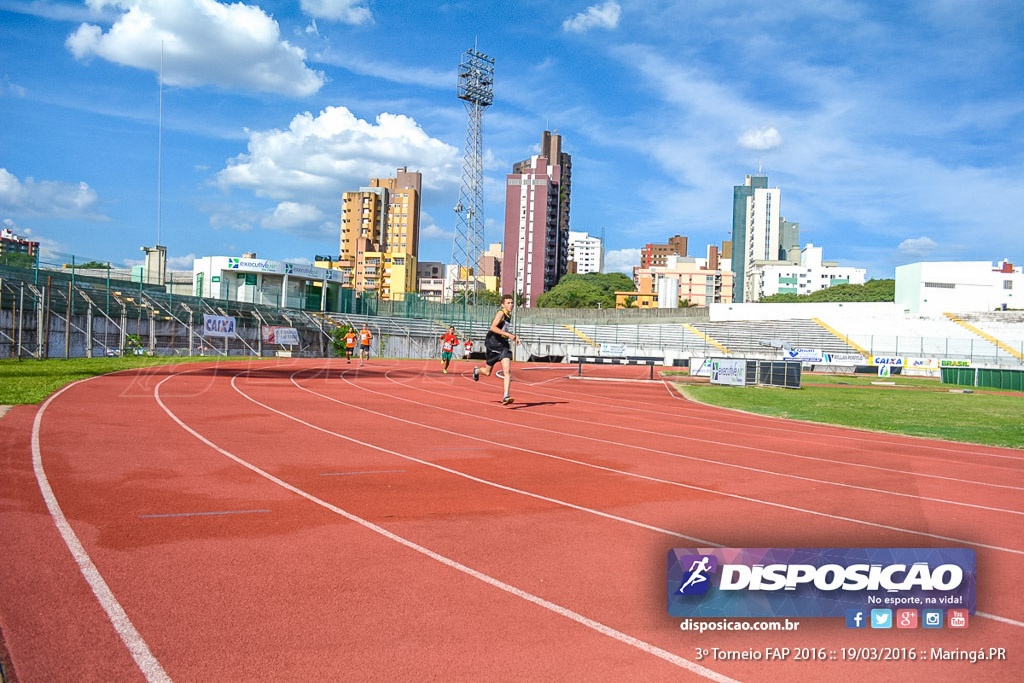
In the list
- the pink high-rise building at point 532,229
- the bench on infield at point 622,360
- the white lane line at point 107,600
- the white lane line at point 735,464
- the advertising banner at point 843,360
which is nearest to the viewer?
the white lane line at point 107,600

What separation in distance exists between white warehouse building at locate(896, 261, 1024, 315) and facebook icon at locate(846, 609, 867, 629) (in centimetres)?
7342

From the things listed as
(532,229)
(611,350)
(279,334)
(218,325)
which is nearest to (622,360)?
(611,350)

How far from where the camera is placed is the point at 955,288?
2721 inches

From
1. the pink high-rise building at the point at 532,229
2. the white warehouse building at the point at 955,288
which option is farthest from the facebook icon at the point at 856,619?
the pink high-rise building at the point at 532,229

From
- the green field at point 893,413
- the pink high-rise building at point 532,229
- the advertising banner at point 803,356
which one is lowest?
the green field at point 893,413

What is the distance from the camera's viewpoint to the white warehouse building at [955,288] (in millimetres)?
68188

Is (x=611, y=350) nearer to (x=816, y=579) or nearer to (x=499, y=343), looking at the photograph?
(x=499, y=343)

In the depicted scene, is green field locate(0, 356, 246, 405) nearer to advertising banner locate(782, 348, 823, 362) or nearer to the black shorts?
the black shorts

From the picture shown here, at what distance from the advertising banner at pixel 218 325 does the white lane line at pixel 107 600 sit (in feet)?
98.9

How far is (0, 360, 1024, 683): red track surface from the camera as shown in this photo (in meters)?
3.19

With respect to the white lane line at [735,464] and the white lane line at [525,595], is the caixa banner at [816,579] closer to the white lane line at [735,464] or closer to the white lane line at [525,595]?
the white lane line at [525,595]

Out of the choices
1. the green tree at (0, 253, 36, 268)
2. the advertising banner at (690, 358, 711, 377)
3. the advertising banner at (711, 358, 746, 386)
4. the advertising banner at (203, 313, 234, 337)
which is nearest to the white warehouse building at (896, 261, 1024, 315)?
the advertising banner at (690, 358, 711, 377)

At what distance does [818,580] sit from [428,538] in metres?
2.65

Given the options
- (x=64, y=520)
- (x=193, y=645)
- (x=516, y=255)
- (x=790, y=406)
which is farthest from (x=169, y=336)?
(x=516, y=255)
